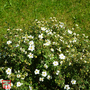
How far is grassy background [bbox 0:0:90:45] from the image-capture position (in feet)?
12.1

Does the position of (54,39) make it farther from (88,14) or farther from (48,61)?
(88,14)

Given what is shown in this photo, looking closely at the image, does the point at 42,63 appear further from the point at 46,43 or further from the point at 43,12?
the point at 43,12

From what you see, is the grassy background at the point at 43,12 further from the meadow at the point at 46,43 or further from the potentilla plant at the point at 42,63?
the potentilla plant at the point at 42,63

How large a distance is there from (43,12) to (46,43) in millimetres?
2252

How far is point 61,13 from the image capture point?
443 centimetres

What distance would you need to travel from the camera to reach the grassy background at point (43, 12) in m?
3.67

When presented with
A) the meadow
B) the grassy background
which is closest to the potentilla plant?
the meadow

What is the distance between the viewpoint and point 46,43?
2268 millimetres

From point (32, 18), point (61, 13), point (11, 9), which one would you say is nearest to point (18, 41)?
point (32, 18)

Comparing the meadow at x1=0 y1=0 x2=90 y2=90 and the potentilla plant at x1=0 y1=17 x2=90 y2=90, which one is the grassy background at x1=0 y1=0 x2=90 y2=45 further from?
the potentilla plant at x1=0 y1=17 x2=90 y2=90

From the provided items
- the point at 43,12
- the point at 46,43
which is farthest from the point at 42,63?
the point at 43,12

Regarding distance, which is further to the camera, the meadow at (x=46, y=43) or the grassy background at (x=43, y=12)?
the grassy background at (x=43, y=12)

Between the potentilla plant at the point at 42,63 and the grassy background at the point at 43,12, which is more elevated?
the grassy background at the point at 43,12

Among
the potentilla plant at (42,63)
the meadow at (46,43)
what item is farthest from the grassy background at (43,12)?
the potentilla plant at (42,63)
